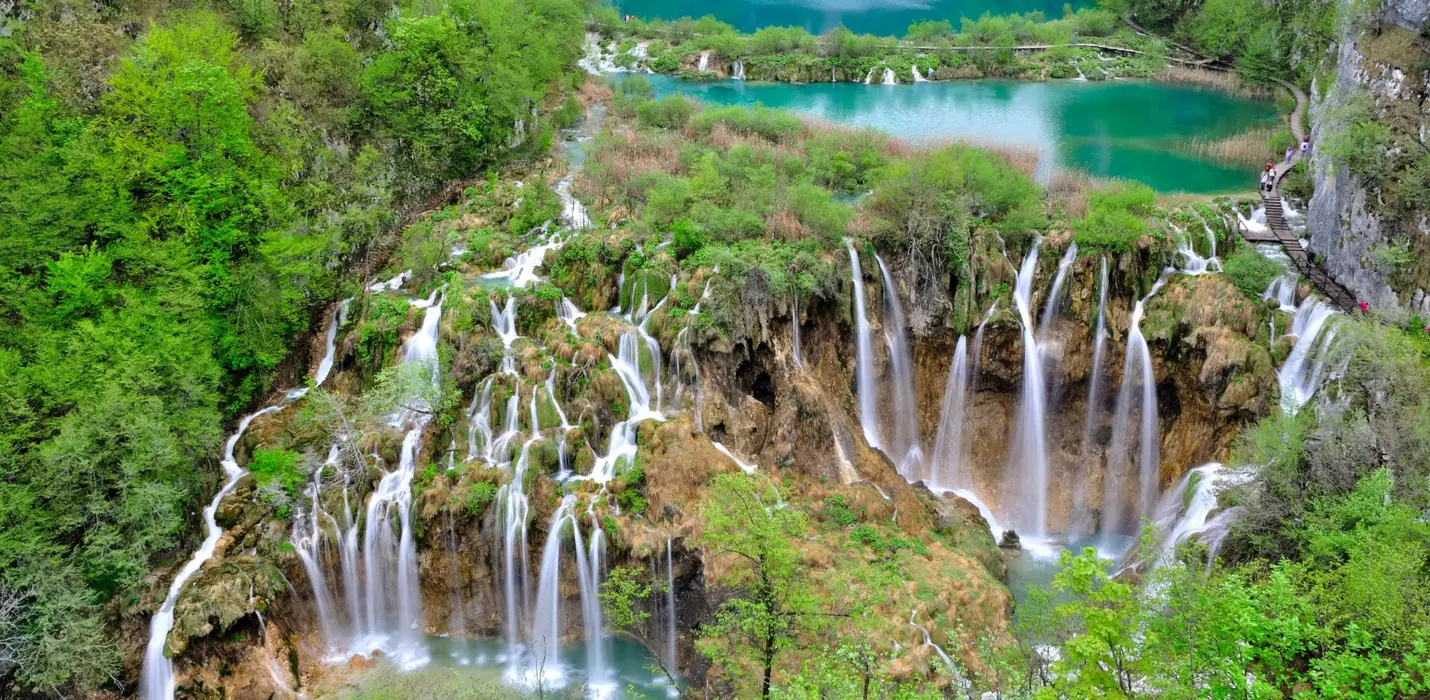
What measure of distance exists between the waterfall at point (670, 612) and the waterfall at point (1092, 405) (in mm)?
13730

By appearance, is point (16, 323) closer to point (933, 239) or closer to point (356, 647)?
point (356, 647)

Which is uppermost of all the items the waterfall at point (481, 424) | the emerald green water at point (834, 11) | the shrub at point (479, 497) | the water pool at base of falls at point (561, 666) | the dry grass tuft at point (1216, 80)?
the emerald green water at point (834, 11)

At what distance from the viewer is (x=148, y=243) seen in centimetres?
2234

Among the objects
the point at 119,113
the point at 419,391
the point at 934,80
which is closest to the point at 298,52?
the point at 119,113

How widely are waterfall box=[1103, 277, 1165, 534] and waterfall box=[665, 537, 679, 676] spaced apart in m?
14.6

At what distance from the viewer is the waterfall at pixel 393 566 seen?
22.0m

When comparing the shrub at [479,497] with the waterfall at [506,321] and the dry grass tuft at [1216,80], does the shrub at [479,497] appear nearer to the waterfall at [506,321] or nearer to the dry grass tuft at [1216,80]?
the waterfall at [506,321]

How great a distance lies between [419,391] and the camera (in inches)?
888

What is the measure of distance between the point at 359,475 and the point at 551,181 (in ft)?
52.5

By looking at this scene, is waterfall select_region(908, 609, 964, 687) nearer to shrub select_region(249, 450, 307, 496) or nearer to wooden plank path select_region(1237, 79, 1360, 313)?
shrub select_region(249, 450, 307, 496)

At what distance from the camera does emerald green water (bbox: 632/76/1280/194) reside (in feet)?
128

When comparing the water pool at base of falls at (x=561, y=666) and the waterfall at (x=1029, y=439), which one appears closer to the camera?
the water pool at base of falls at (x=561, y=666)

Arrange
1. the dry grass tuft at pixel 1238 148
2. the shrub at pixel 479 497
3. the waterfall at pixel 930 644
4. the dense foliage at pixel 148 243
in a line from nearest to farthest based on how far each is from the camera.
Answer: the dense foliage at pixel 148 243 < the waterfall at pixel 930 644 < the shrub at pixel 479 497 < the dry grass tuft at pixel 1238 148

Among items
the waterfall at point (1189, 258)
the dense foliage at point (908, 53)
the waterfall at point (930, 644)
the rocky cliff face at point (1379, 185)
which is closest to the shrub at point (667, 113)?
the waterfall at point (1189, 258)
